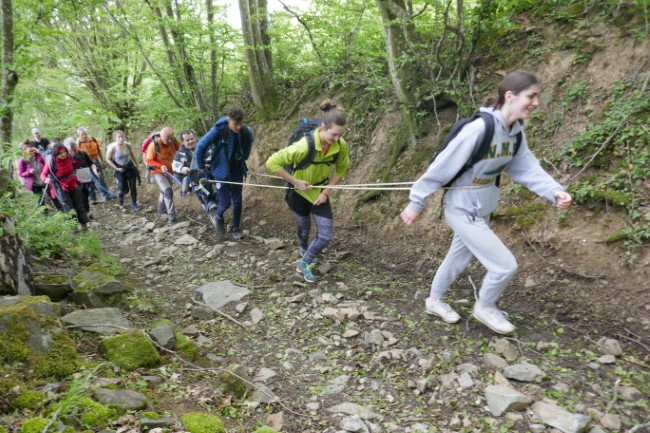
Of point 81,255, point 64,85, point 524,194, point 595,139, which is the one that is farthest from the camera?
point 64,85

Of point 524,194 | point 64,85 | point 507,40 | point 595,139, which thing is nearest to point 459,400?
point 524,194

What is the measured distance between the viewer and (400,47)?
691cm

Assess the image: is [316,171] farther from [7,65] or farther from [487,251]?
[7,65]

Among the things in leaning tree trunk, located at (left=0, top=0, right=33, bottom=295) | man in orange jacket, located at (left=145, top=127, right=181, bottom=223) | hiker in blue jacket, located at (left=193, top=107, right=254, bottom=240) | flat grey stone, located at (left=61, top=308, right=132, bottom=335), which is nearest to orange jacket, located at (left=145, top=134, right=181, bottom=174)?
man in orange jacket, located at (left=145, top=127, right=181, bottom=223)

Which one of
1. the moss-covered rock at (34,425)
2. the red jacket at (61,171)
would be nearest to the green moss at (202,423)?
the moss-covered rock at (34,425)

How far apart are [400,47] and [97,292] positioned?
19.4ft

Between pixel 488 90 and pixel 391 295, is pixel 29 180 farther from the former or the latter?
pixel 488 90

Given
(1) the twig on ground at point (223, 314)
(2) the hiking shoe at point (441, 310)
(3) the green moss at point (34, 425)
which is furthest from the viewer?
(1) the twig on ground at point (223, 314)

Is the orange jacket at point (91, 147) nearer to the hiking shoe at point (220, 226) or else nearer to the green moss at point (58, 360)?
the hiking shoe at point (220, 226)

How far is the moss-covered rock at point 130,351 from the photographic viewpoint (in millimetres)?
3371

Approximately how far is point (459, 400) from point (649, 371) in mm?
1657

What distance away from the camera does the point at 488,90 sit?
258 inches

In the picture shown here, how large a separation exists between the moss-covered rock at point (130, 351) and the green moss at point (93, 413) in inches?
33.0

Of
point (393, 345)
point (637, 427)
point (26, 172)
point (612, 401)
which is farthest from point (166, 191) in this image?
point (637, 427)
